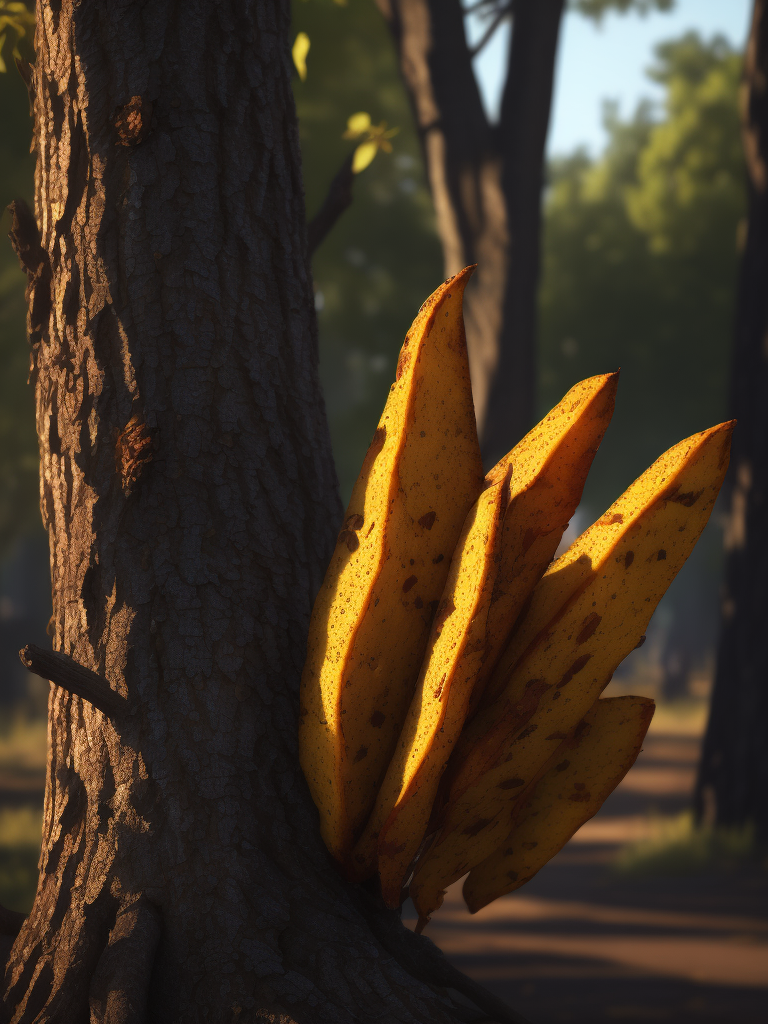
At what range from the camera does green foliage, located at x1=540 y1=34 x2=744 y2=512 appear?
15.3m

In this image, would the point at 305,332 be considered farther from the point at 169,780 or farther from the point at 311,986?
the point at 311,986

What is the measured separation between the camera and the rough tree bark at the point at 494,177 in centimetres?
667

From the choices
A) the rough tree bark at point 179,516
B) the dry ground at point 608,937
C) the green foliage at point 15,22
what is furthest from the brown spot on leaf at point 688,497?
the dry ground at point 608,937

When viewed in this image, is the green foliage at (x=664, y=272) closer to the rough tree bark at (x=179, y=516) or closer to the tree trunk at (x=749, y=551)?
the tree trunk at (x=749, y=551)

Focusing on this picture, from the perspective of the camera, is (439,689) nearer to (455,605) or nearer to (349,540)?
(455,605)

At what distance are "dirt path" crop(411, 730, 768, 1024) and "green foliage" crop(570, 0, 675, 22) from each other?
34.7 feet

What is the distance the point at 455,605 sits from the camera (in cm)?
143

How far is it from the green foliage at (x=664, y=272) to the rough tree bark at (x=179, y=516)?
14163 mm

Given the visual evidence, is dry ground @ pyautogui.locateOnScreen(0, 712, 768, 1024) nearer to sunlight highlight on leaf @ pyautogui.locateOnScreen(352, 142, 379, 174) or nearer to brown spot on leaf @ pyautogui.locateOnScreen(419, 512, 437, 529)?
brown spot on leaf @ pyautogui.locateOnScreen(419, 512, 437, 529)

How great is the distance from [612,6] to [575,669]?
1261 centimetres

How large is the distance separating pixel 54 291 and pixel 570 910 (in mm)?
6433

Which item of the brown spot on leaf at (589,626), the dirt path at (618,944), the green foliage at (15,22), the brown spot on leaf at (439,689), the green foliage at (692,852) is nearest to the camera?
the brown spot on leaf at (439,689)

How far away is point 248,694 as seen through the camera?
5.62 feet

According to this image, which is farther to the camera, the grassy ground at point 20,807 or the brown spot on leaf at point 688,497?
the grassy ground at point 20,807
